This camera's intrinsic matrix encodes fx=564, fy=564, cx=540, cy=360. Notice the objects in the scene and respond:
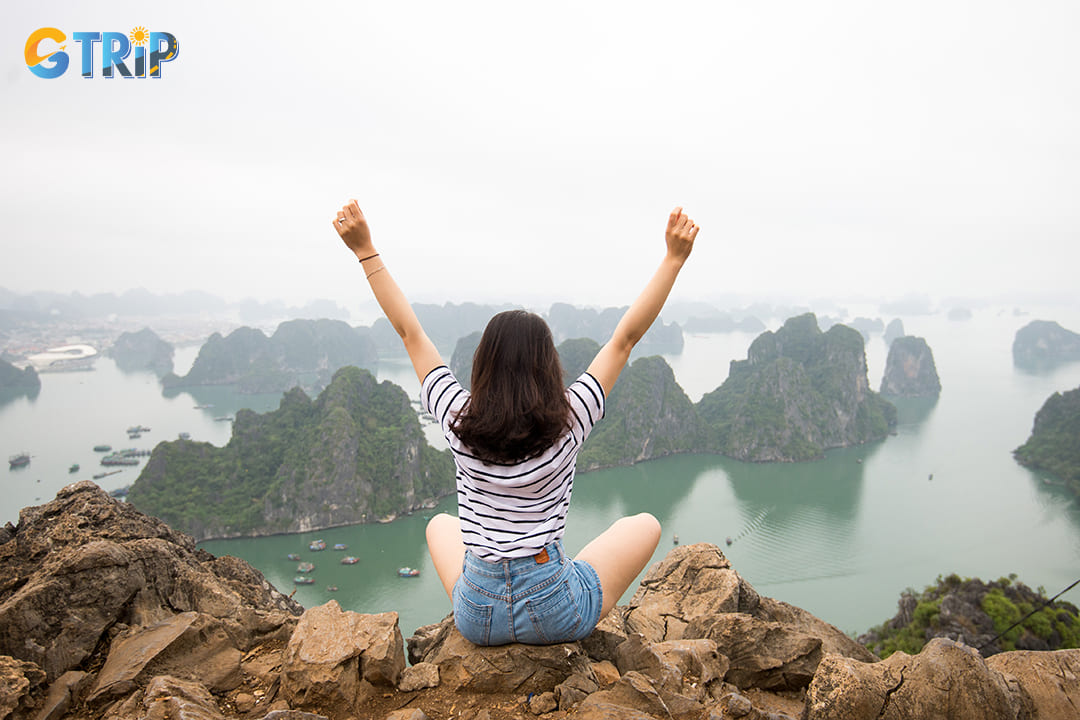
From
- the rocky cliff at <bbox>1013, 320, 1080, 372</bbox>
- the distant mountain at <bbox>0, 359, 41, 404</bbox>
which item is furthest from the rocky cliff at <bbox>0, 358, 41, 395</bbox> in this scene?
the rocky cliff at <bbox>1013, 320, 1080, 372</bbox>

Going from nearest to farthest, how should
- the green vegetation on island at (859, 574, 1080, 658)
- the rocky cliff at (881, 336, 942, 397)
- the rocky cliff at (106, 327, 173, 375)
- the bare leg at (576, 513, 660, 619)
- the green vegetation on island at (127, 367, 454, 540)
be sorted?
the bare leg at (576, 513, 660, 619)
the green vegetation on island at (859, 574, 1080, 658)
the green vegetation on island at (127, 367, 454, 540)
the rocky cliff at (881, 336, 942, 397)
the rocky cliff at (106, 327, 173, 375)

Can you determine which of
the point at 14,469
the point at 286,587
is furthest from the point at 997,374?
the point at 14,469

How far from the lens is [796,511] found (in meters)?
21.9

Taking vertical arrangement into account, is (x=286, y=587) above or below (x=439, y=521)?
below

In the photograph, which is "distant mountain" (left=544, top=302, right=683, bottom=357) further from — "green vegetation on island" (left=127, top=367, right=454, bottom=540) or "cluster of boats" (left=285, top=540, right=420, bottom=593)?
"cluster of boats" (left=285, top=540, right=420, bottom=593)

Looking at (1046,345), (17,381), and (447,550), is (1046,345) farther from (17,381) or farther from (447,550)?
(17,381)

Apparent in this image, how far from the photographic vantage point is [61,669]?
1602 millimetres

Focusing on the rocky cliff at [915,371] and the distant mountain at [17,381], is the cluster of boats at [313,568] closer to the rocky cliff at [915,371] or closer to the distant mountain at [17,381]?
the distant mountain at [17,381]

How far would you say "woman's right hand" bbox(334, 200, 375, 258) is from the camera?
4.46ft

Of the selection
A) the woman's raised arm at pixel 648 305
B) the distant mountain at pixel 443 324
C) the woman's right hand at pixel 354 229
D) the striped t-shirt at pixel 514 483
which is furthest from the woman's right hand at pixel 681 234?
the distant mountain at pixel 443 324

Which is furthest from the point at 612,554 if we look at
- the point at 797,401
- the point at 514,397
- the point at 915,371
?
the point at 915,371

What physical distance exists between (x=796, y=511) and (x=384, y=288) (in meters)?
23.7

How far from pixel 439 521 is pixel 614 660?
796 millimetres

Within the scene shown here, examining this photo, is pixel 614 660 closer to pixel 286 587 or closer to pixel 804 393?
pixel 286 587
